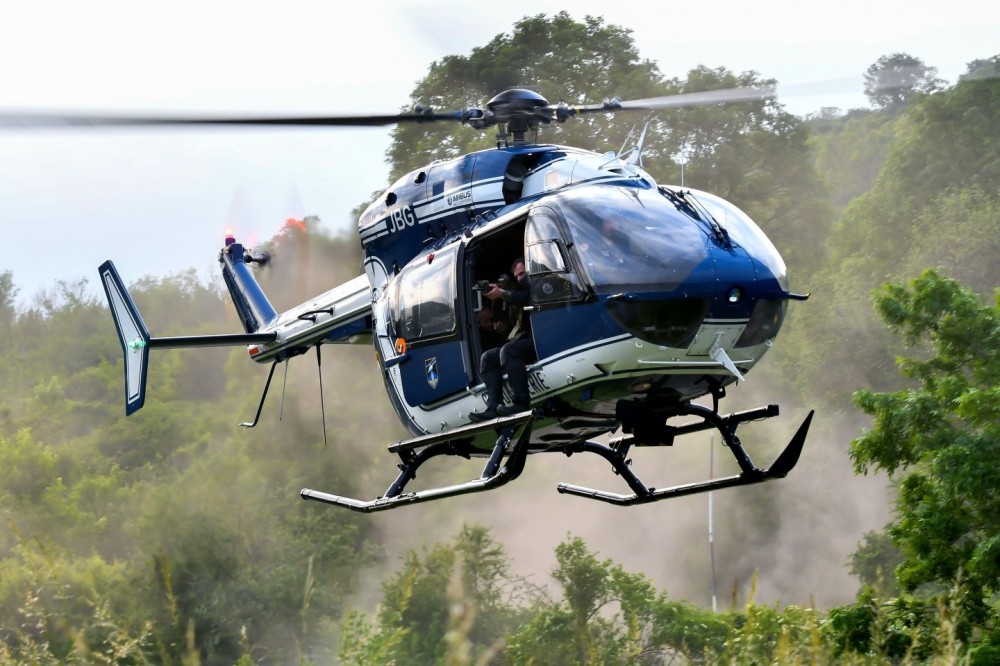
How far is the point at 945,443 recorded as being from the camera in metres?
15.3

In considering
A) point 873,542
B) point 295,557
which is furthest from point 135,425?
point 873,542

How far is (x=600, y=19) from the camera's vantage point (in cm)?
3416

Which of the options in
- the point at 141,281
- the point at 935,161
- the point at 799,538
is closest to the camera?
the point at 799,538

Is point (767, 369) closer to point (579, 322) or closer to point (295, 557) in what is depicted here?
point (295, 557)

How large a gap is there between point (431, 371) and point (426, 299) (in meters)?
0.54

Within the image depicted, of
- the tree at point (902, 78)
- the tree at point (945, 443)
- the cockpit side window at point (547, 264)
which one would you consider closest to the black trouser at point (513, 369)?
the cockpit side window at point (547, 264)

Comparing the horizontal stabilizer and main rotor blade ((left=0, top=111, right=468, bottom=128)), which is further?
the horizontal stabilizer

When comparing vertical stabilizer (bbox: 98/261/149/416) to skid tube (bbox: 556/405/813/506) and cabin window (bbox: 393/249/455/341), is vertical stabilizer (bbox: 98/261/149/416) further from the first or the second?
skid tube (bbox: 556/405/813/506)

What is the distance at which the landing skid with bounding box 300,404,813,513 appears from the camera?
27.6 ft

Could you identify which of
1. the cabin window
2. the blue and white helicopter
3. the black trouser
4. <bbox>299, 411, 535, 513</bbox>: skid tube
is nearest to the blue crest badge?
the blue and white helicopter

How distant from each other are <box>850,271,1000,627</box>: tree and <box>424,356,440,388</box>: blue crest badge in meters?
6.46

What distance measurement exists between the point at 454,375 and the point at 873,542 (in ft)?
84.3

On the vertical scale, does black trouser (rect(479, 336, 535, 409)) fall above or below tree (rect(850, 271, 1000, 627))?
above

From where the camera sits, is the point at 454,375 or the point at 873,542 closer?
the point at 454,375
